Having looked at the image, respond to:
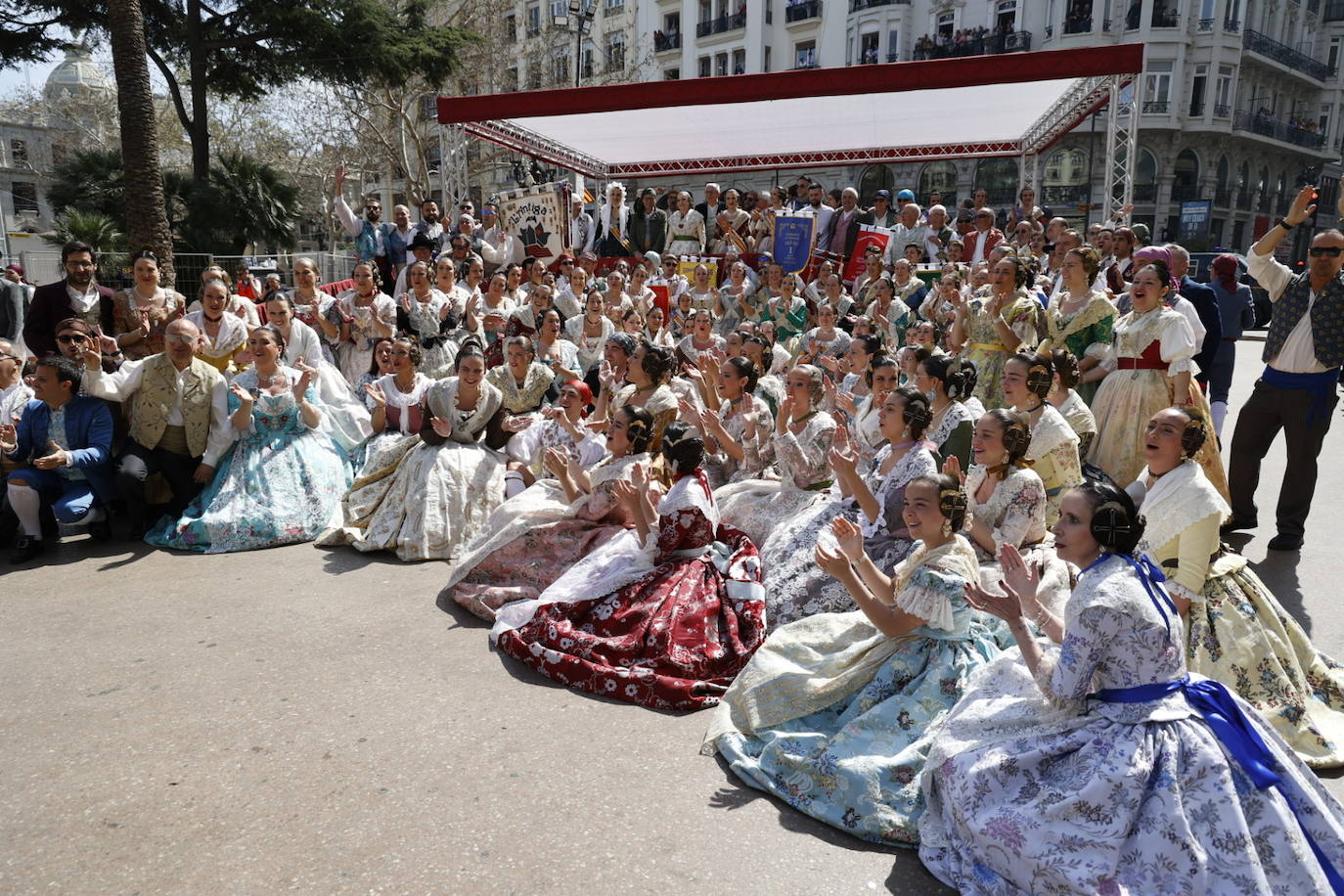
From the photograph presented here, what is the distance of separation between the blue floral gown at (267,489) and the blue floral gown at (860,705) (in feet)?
12.6

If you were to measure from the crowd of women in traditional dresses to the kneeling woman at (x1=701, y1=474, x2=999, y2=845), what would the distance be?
12mm

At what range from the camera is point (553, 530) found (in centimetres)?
532

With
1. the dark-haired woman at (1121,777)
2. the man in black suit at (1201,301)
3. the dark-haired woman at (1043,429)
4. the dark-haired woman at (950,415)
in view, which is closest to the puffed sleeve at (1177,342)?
the dark-haired woman at (1043,429)

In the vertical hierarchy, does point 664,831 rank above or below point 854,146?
below

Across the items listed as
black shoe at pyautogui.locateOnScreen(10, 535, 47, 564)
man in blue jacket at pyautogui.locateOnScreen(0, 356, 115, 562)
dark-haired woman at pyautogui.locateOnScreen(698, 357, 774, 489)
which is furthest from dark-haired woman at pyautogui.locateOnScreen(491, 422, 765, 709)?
black shoe at pyautogui.locateOnScreen(10, 535, 47, 564)

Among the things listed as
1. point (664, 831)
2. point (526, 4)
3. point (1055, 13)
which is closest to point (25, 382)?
point (664, 831)

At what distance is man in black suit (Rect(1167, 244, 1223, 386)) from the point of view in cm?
705

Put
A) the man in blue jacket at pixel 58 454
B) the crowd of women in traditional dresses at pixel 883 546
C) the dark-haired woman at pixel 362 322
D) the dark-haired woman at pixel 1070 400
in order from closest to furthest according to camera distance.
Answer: the crowd of women in traditional dresses at pixel 883 546, the dark-haired woman at pixel 1070 400, the man in blue jacket at pixel 58 454, the dark-haired woman at pixel 362 322

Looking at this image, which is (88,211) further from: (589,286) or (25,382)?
(25,382)

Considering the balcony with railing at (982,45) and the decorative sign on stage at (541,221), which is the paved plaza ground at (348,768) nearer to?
the decorative sign on stage at (541,221)

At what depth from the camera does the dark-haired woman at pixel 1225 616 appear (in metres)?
3.46

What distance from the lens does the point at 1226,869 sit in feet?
7.80

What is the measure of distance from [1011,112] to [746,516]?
11120 millimetres

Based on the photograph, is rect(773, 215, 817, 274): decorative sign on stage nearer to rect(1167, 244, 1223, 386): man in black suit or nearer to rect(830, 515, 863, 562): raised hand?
rect(1167, 244, 1223, 386): man in black suit
